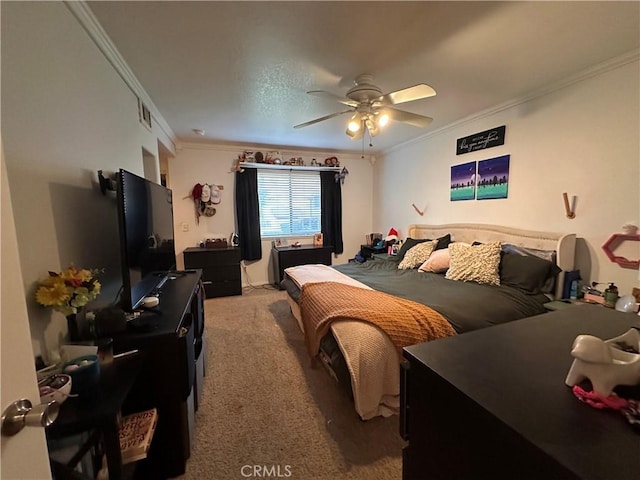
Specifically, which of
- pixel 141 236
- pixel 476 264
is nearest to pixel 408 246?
pixel 476 264

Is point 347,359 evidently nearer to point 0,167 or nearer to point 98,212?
point 0,167

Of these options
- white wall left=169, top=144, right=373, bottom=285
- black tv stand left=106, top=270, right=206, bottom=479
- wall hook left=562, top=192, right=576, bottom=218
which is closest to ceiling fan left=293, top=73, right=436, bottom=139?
wall hook left=562, top=192, right=576, bottom=218

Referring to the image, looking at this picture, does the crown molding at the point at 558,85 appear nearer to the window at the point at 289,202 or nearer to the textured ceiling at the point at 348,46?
the textured ceiling at the point at 348,46

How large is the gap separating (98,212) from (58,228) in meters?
0.44

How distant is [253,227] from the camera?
15.3 feet

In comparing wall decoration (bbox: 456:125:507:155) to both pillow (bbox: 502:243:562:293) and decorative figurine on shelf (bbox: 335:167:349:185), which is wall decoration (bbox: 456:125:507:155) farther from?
decorative figurine on shelf (bbox: 335:167:349:185)

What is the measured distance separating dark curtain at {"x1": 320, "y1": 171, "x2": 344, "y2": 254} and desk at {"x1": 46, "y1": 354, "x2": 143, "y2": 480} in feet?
13.9

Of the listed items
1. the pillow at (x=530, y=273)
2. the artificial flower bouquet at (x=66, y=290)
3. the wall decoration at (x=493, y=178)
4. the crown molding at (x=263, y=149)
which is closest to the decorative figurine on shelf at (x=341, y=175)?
the crown molding at (x=263, y=149)

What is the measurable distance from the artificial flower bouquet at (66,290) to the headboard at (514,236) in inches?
131

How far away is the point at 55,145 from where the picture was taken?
1290 mm

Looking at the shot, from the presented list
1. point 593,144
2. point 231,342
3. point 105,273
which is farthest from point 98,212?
point 593,144

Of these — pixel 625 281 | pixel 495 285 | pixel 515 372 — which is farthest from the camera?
pixel 495 285

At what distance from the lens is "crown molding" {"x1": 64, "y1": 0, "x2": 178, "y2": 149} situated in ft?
4.79

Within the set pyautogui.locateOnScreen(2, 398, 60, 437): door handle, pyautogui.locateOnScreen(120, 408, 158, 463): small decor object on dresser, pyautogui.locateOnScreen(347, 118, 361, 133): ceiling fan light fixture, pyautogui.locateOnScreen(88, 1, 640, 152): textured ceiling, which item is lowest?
pyautogui.locateOnScreen(120, 408, 158, 463): small decor object on dresser
